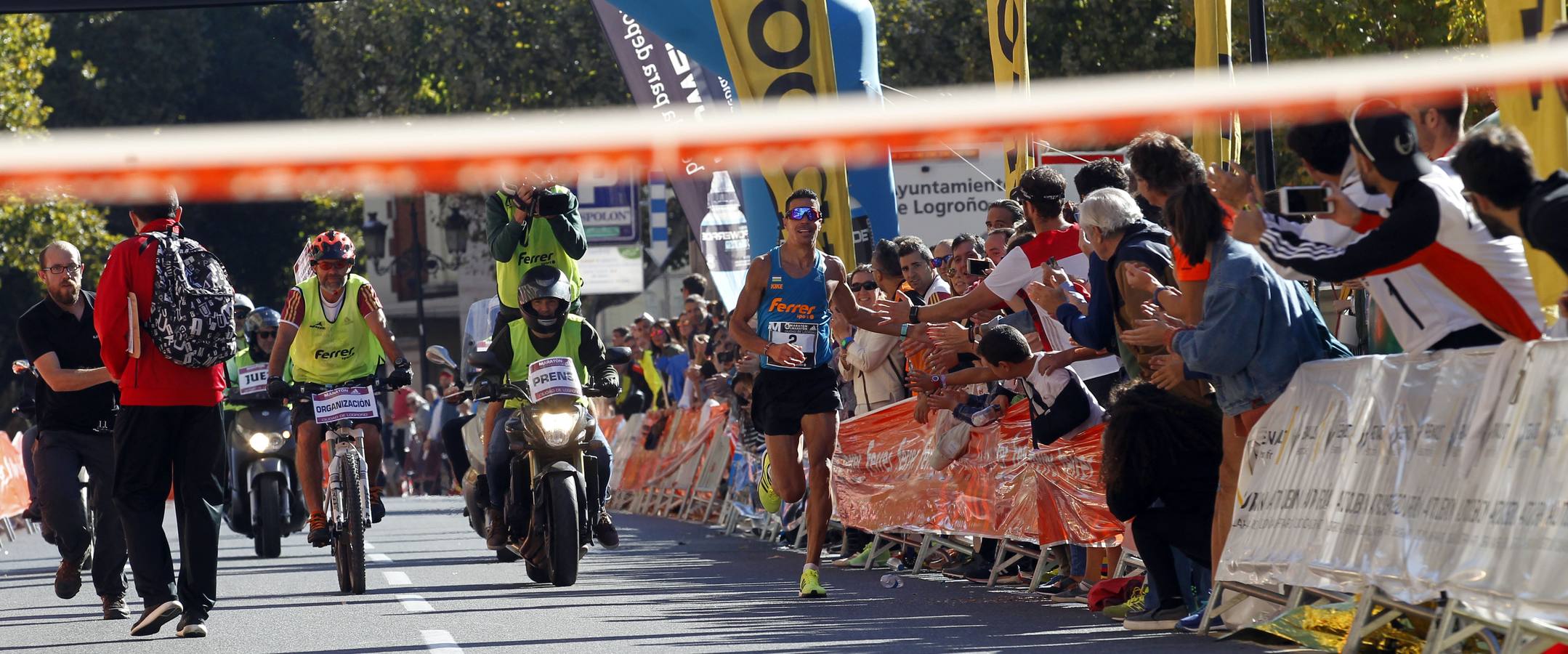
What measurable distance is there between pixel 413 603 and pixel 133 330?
2.39m

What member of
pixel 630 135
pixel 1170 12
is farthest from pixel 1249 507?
pixel 1170 12

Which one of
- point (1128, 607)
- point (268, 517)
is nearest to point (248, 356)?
point (268, 517)

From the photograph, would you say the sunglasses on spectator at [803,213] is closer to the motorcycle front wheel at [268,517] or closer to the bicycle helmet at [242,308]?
the motorcycle front wheel at [268,517]

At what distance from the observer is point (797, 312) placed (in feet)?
38.2

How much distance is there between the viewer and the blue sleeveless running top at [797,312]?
38.2 feet

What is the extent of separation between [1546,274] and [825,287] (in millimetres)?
4380

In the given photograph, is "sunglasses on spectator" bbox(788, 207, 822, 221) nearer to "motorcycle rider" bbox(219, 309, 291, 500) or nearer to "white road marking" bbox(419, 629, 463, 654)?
"white road marking" bbox(419, 629, 463, 654)

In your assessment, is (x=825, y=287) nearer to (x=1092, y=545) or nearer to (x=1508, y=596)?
(x=1092, y=545)

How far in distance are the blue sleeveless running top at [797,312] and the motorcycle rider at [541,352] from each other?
3.99ft

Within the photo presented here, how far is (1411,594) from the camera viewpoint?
708 centimetres

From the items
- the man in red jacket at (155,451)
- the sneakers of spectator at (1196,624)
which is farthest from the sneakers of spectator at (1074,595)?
the man in red jacket at (155,451)

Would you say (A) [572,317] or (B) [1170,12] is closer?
(A) [572,317]

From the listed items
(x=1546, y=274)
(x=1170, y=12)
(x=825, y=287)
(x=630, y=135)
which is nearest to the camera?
(x=630, y=135)

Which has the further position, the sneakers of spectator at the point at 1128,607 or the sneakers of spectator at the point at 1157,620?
the sneakers of spectator at the point at 1128,607
